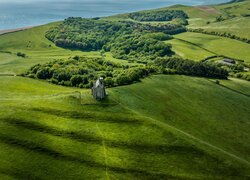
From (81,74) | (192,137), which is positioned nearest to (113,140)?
(192,137)

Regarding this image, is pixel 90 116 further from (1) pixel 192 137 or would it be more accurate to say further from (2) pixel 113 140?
(1) pixel 192 137

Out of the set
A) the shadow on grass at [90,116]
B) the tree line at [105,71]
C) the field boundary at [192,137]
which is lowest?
the field boundary at [192,137]

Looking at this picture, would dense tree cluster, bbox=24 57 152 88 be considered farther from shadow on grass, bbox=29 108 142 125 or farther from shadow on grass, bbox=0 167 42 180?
shadow on grass, bbox=0 167 42 180

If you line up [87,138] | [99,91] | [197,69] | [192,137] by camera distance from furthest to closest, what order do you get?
[197,69] → [99,91] → [192,137] → [87,138]

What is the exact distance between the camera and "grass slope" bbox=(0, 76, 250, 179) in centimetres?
6128

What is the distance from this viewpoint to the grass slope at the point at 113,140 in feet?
201

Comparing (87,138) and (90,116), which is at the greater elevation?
(90,116)

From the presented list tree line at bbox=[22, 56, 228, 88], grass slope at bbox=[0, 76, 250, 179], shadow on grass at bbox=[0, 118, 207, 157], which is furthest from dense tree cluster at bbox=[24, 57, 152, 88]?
shadow on grass at bbox=[0, 118, 207, 157]

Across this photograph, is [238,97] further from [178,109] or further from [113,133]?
[113,133]

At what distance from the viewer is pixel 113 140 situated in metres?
69.4

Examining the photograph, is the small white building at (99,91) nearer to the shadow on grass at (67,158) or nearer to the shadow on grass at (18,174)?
the shadow on grass at (67,158)

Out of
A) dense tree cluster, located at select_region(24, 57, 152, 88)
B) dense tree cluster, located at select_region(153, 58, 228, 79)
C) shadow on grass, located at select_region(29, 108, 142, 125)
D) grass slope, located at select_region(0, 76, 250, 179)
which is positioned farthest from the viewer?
dense tree cluster, located at select_region(153, 58, 228, 79)

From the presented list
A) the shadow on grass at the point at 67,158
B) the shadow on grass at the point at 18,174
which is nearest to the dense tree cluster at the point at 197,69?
the shadow on grass at the point at 67,158

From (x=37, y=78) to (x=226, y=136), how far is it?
257 feet
